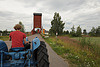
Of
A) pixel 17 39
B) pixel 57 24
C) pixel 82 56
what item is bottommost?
pixel 82 56

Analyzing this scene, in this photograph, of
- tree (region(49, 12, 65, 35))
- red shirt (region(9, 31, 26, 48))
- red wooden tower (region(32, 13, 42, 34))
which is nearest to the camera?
red shirt (region(9, 31, 26, 48))

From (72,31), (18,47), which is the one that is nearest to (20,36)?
(18,47)

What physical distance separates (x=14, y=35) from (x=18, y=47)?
40 centimetres

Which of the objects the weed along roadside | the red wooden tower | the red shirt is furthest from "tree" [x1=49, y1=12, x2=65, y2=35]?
the red shirt

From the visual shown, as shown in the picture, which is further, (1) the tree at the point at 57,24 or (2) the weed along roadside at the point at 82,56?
(1) the tree at the point at 57,24

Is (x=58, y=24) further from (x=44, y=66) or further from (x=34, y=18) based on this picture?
(x=44, y=66)

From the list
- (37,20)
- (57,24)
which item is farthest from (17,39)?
(57,24)

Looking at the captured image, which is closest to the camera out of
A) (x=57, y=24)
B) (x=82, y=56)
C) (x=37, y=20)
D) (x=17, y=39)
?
(x=17, y=39)

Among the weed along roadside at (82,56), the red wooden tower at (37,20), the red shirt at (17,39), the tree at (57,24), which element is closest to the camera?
the red shirt at (17,39)

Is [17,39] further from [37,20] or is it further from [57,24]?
[57,24]

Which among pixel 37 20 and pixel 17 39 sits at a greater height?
pixel 37 20

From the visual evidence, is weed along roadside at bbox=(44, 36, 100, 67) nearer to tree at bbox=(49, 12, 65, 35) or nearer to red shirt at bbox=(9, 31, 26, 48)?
red shirt at bbox=(9, 31, 26, 48)

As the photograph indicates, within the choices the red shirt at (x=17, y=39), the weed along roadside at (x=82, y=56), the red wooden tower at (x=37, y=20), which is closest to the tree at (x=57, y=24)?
the red wooden tower at (x=37, y=20)

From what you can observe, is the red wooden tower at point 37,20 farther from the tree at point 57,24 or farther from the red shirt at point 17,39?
the red shirt at point 17,39
